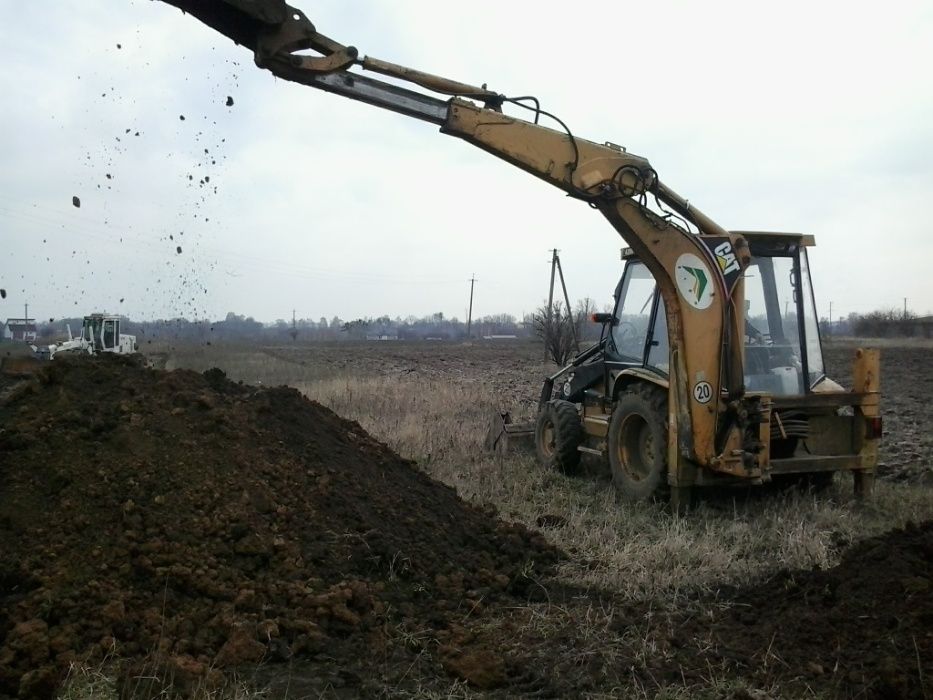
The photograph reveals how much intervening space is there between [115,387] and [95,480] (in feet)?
5.42

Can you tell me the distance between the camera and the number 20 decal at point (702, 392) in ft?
22.4

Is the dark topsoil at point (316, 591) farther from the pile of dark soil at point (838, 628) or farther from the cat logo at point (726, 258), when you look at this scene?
the cat logo at point (726, 258)

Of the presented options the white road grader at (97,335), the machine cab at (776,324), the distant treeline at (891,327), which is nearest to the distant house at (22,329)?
the white road grader at (97,335)

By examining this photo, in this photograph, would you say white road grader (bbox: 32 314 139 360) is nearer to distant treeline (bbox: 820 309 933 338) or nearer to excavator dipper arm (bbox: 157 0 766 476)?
excavator dipper arm (bbox: 157 0 766 476)

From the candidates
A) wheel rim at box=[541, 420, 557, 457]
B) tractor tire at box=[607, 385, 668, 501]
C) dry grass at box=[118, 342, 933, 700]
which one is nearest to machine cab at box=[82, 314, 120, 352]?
dry grass at box=[118, 342, 933, 700]

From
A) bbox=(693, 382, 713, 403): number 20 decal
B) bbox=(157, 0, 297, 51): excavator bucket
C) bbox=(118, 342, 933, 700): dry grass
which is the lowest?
bbox=(118, 342, 933, 700): dry grass

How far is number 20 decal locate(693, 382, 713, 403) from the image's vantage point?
6.83 m

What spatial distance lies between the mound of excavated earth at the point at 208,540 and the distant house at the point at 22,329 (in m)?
32.5

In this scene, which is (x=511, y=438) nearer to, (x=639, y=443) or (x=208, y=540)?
(x=639, y=443)

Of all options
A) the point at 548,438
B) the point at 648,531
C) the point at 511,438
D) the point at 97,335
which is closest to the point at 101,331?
the point at 97,335

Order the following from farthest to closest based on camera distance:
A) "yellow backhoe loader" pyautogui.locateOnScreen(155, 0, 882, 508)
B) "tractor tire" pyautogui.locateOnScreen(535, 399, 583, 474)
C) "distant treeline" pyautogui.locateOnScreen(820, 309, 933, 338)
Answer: "distant treeline" pyautogui.locateOnScreen(820, 309, 933, 338), "tractor tire" pyautogui.locateOnScreen(535, 399, 583, 474), "yellow backhoe loader" pyautogui.locateOnScreen(155, 0, 882, 508)

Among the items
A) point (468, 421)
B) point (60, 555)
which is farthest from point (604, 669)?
point (468, 421)

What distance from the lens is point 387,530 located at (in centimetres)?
548

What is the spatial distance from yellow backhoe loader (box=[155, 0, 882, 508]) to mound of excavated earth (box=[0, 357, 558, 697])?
1.92 m
